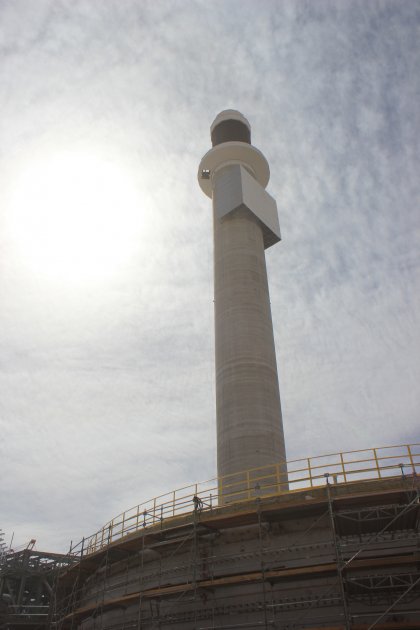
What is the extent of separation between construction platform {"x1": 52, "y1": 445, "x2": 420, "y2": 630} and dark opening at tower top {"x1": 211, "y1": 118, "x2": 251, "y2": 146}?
29.4m

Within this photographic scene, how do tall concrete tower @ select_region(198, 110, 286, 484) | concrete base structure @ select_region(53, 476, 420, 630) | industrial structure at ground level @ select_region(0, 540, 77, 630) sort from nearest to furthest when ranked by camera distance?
concrete base structure @ select_region(53, 476, 420, 630) → tall concrete tower @ select_region(198, 110, 286, 484) → industrial structure at ground level @ select_region(0, 540, 77, 630)

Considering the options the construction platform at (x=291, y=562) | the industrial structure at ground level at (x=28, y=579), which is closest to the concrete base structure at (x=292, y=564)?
the construction platform at (x=291, y=562)

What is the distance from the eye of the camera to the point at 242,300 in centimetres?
3269

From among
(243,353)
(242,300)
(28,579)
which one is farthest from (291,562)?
(28,579)

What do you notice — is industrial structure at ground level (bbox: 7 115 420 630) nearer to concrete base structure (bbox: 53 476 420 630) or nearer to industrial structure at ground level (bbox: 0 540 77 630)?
concrete base structure (bbox: 53 476 420 630)

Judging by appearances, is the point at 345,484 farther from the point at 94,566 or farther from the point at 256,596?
the point at 94,566

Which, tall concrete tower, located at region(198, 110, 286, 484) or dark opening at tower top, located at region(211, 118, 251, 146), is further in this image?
dark opening at tower top, located at region(211, 118, 251, 146)

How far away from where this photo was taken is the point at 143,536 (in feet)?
70.8

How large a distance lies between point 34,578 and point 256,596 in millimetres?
31337

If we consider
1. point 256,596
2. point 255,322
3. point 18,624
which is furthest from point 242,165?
point 18,624

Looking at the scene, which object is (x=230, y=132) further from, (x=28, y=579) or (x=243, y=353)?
(x=28, y=579)

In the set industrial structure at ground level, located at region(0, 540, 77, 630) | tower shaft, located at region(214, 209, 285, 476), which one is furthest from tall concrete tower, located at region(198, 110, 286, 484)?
industrial structure at ground level, located at region(0, 540, 77, 630)

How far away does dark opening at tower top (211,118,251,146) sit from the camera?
140ft

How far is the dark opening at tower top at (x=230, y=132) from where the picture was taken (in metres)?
42.6
